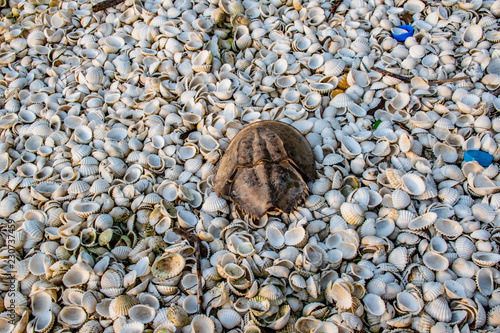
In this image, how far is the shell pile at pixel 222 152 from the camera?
2.21 meters

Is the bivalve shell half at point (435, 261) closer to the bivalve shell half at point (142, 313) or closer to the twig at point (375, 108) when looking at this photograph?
the twig at point (375, 108)

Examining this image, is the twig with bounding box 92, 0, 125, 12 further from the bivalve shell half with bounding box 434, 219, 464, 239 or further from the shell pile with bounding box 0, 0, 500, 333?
the bivalve shell half with bounding box 434, 219, 464, 239

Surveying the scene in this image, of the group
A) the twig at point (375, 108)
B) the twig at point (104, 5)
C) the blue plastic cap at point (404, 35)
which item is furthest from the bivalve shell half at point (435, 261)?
the twig at point (104, 5)

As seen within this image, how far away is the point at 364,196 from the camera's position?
261 cm

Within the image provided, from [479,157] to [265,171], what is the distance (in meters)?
1.82

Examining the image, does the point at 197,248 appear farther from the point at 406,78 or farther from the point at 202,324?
the point at 406,78

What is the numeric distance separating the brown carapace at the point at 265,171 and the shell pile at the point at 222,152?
14cm

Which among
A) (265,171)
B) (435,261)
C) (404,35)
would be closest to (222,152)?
(265,171)

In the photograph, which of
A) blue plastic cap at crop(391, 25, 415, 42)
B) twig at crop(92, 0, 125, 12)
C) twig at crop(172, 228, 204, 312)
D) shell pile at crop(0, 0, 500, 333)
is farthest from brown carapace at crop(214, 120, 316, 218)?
twig at crop(92, 0, 125, 12)

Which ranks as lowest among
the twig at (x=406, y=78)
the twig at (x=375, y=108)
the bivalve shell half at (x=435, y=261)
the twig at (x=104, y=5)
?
the bivalve shell half at (x=435, y=261)

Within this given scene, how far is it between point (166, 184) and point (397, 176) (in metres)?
1.93

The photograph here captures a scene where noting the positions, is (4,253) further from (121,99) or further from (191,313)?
(121,99)

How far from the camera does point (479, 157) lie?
2768 mm

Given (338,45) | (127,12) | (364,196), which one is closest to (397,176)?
(364,196)
